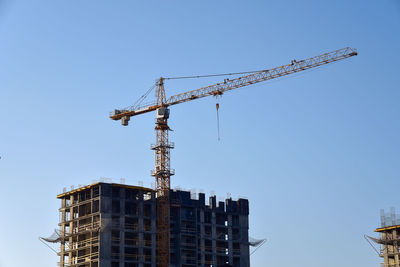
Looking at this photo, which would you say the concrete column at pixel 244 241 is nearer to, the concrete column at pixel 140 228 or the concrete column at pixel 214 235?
the concrete column at pixel 214 235

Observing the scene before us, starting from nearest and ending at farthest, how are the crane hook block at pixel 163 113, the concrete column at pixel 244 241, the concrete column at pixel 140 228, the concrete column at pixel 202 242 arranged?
the concrete column at pixel 140 228
the concrete column at pixel 202 242
the crane hook block at pixel 163 113
the concrete column at pixel 244 241

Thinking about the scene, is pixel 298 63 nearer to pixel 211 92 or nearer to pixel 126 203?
pixel 211 92

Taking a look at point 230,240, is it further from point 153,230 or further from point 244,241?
point 153,230

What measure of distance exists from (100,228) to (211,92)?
1666 inches

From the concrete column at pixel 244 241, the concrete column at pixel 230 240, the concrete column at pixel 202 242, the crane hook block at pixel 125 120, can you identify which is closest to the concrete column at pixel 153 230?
the concrete column at pixel 202 242

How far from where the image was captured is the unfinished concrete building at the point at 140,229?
6176 inches

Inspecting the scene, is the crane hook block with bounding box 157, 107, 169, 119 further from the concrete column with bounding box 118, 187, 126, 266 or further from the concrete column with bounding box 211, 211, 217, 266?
the concrete column with bounding box 211, 211, 217, 266

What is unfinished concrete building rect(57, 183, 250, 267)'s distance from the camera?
156875 mm

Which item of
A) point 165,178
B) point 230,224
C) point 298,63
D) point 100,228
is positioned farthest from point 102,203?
point 298,63

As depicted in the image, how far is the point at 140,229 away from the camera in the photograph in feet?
528

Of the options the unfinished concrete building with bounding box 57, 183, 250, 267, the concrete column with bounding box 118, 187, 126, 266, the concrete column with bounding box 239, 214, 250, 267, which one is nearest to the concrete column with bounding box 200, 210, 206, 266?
the unfinished concrete building with bounding box 57, 183, 250, 267

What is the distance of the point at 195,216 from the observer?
6786 inches

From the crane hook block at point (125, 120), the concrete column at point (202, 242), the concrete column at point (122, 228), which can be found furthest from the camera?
the crane hook block at point (125, 120)

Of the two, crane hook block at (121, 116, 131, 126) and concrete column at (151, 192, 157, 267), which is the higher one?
crane hook block at (121, 116, 131, 126)
